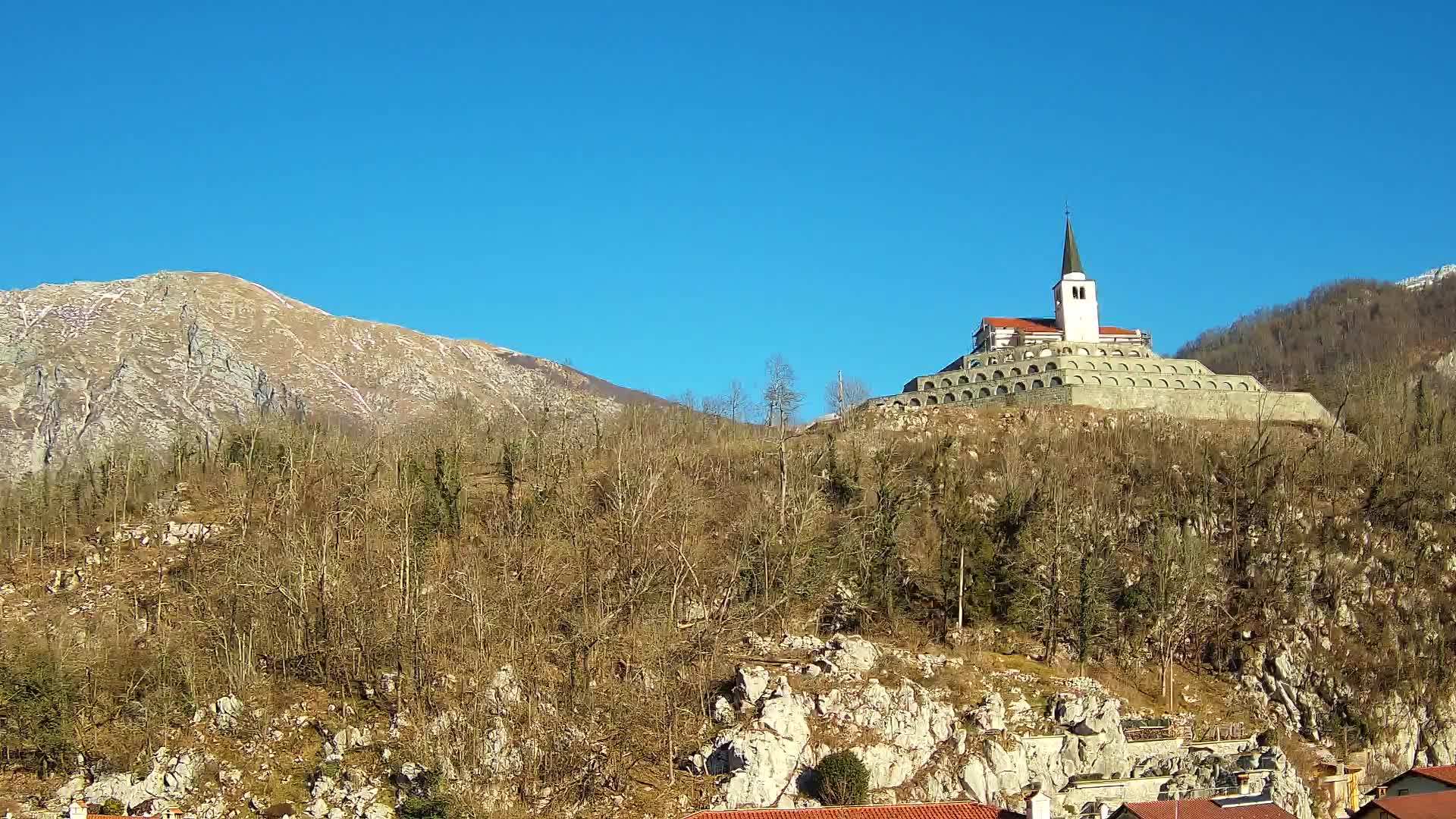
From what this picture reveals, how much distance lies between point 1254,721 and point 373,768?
32.5 metres

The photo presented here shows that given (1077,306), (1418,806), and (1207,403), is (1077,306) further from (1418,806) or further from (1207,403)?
(1418,806)

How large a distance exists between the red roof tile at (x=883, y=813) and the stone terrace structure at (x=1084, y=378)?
4244cm

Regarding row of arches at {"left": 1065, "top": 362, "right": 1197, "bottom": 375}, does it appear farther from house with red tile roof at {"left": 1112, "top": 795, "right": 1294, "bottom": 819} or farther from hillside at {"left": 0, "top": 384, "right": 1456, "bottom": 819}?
house with red tile roof at {"left": 1112, "top": 795, "right": 1294, "bottom": 819}

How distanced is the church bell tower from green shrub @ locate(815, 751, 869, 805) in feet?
179

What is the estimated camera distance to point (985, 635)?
55.8 m

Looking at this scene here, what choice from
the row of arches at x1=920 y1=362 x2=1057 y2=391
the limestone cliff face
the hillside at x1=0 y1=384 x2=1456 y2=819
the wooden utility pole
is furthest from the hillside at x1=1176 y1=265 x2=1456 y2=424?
the limestone cliff face

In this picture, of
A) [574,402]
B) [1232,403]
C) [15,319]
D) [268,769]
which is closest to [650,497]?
[268,769]

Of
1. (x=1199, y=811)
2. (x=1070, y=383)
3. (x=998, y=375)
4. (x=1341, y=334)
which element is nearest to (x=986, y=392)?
(x=998, y=375)

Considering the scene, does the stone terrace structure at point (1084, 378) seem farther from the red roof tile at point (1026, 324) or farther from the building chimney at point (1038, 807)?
the building chimney at point (1038, 807)

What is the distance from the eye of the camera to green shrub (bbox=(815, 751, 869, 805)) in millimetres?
42719

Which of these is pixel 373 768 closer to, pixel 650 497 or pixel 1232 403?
pixel 650 497

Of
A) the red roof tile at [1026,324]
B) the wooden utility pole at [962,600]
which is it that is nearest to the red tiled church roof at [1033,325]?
the red roof tile at [1026,324]

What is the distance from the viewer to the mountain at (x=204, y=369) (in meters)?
101

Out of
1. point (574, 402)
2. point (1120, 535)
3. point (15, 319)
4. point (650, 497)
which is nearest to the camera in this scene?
point (650, 497)
